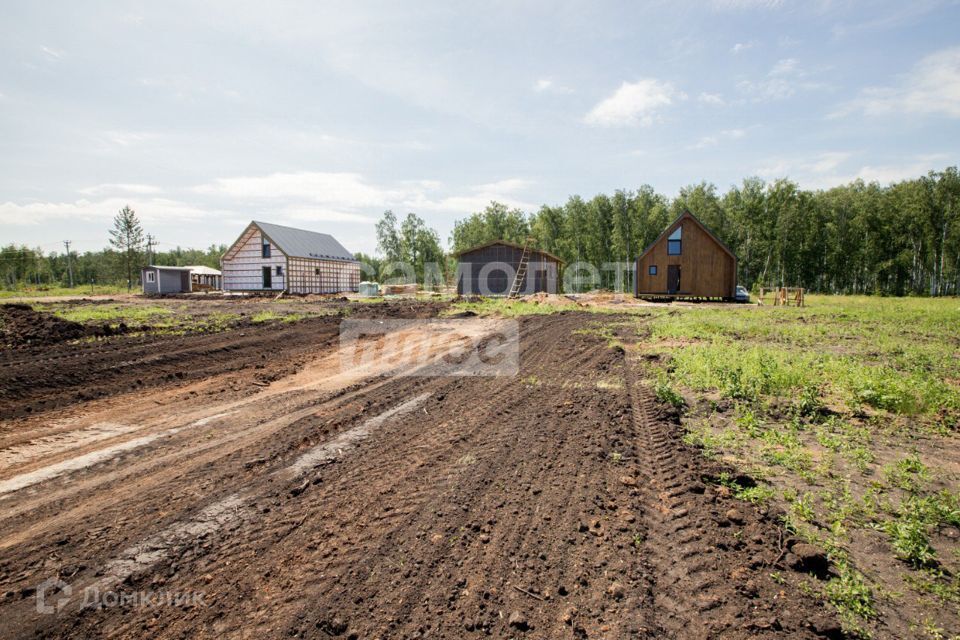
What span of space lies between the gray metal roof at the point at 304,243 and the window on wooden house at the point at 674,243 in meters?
35.0

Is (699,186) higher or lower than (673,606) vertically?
higher

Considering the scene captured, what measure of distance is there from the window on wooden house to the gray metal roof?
35.0 meters

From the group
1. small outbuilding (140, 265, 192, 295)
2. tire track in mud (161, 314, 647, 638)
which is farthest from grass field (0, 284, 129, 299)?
tire track in mud (161, 314, 647, 638)

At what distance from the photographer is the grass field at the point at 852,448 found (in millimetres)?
2865

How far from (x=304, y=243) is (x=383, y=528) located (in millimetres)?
47589

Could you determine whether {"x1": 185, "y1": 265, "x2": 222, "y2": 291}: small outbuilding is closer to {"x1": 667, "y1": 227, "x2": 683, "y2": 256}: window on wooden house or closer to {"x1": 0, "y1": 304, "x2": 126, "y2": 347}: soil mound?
{"x1": 0, "y1": 304, "x2": 126, "y2": 347}: soil mound

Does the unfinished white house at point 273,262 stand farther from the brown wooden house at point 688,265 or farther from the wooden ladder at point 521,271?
the brown wooden house at point 688,265

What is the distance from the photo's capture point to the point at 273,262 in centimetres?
4191

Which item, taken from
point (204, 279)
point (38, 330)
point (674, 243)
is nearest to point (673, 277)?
point (674, 243)

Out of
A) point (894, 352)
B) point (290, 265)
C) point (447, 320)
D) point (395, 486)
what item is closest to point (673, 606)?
point (395, 486)

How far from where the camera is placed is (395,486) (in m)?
4.36

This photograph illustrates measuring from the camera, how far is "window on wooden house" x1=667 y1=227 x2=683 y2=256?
3281 centimetres

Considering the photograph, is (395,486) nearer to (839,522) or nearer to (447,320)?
(839,522)

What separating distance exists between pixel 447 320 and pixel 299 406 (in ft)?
40.7
